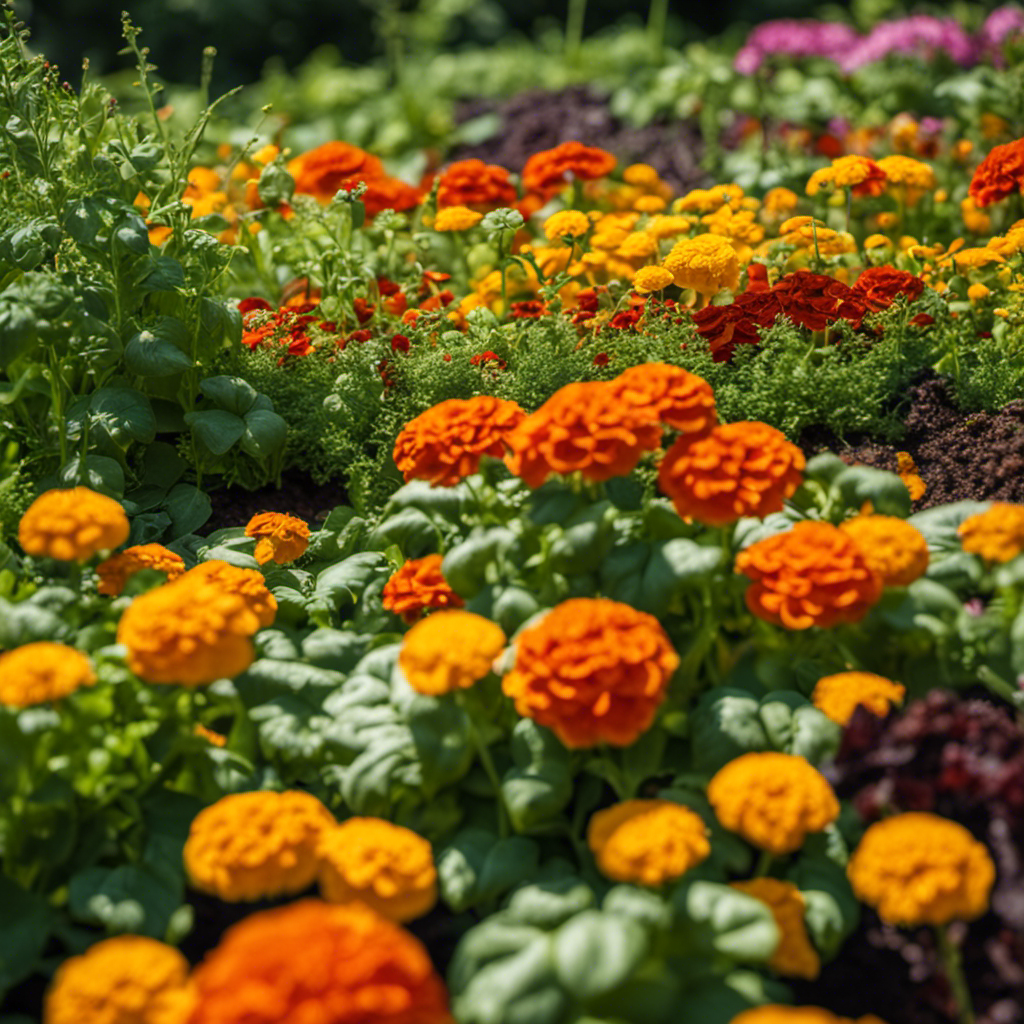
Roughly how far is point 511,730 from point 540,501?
1.29 feet

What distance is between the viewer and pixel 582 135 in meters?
5.66

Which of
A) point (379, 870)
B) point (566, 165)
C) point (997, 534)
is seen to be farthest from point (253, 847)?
point (566, 165)

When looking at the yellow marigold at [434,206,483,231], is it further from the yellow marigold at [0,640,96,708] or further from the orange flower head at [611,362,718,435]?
the yellow marigold at [0,640,96,708]

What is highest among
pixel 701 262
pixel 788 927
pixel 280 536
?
pixel 701 262

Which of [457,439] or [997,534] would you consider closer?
[997,534]

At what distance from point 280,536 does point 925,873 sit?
1483 mm

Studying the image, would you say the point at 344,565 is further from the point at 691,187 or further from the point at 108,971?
the point at 691,187

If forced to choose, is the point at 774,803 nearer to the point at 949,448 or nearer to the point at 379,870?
the point at 379,870

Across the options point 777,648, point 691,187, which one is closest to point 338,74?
point 691,187

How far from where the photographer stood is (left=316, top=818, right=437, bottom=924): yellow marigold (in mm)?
1509

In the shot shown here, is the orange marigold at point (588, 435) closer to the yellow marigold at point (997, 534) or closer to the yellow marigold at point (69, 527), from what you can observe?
the yellow marigold at point (997, 534)

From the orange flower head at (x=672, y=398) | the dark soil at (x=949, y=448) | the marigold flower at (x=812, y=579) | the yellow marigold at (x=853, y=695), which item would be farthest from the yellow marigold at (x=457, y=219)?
the yellow marigold at (x=853, y=695)

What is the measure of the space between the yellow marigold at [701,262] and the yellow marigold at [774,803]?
56.8 inches

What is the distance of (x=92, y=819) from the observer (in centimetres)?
177
